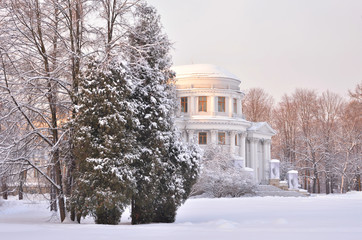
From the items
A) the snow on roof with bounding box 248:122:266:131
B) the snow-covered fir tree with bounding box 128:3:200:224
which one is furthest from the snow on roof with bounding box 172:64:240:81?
the snow-covered fir tree with bounding box 128:3:200:224

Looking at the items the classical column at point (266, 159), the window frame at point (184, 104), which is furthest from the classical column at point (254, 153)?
the window frame at point (184, 104)

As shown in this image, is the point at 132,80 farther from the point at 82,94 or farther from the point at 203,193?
the point at 203,193

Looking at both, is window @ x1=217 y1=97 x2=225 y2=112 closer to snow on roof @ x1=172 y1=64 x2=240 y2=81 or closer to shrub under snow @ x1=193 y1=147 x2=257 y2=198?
snow on roof @ x1=172 y1=64 x2=240 y2=81

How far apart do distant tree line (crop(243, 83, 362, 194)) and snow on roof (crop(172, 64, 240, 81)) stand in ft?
43.6

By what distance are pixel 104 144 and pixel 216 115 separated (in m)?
34.5

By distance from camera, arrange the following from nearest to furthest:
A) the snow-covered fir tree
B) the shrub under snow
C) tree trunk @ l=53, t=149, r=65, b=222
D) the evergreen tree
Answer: the evergreen tree → the snow-covered fir tree → tree trunk @ l=53, t=149, r=65, b=222 → the shrub under snow

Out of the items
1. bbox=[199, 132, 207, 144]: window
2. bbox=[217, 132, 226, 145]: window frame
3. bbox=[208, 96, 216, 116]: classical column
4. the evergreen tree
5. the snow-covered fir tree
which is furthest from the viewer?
bbox=[208, 96, 216, 116]: classical column

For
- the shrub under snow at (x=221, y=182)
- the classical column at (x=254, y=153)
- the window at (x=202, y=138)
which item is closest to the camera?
the shrub under snow at (x=221, y=182)

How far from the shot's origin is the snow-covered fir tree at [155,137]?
49.8ft

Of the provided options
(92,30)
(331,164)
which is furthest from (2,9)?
(331,164)

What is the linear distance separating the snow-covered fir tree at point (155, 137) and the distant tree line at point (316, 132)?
3582cm

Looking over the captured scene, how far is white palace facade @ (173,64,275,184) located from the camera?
47000mm

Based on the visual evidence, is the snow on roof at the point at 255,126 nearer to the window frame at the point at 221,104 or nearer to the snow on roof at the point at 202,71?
the window frame at the point at 221,104

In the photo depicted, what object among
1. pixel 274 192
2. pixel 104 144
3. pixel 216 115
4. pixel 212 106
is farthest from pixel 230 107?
pixel 104 144
